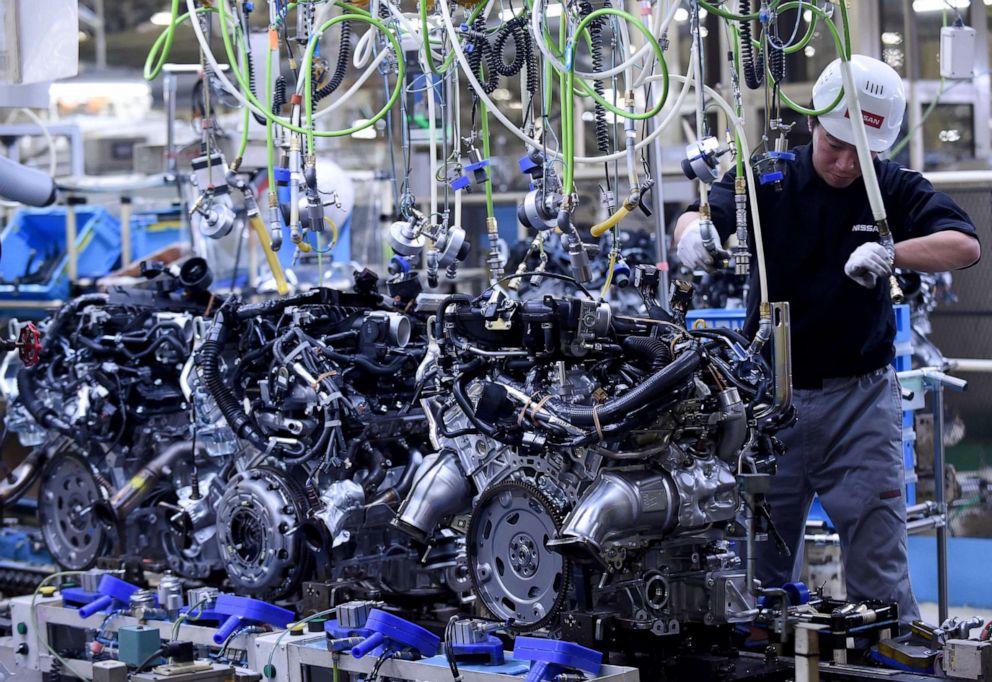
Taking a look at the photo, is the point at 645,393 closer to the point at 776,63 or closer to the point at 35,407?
the point at 776,63

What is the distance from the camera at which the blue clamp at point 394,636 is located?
14.7 ft

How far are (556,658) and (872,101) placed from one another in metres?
2.07

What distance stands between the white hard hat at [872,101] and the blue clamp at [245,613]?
2502mm

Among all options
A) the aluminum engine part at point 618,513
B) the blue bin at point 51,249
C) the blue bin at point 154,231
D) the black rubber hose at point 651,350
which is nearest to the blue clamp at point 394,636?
the aluminum engine part at point 618,513

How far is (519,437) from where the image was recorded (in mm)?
4359

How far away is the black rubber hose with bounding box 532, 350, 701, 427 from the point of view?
4.08 m

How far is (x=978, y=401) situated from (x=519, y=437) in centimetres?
387

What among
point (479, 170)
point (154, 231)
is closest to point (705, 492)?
point (479, 170)

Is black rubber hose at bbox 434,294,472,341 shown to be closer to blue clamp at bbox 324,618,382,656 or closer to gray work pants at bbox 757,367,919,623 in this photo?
blue clamp at bbox 324,618,382,656

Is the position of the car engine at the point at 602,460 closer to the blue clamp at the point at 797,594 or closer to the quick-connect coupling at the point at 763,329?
the quick-connect coupling at the point at 763,329

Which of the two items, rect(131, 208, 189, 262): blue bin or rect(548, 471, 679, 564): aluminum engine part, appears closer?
rect(548, 471, 679, 564): aluminum engine part

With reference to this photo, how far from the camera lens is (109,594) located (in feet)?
18.5

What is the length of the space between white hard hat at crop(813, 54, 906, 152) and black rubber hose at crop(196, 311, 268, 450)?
2.31m

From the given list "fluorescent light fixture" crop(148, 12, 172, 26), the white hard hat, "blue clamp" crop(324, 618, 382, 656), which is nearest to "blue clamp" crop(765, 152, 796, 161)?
the white hard hat
